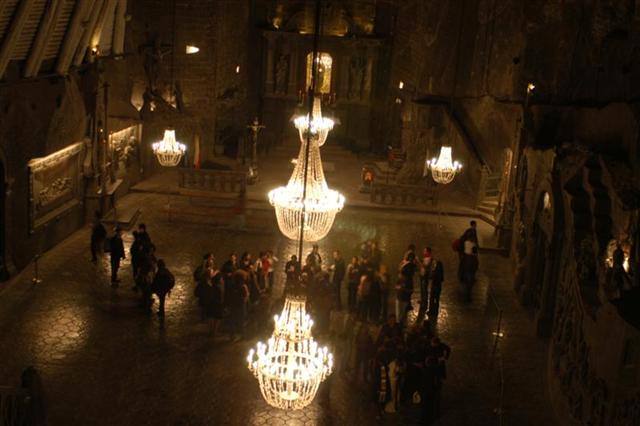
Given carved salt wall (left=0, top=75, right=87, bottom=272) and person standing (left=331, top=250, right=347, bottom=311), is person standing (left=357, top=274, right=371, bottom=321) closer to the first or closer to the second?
person standing (left=331, top=250, right=347, bottom=311)

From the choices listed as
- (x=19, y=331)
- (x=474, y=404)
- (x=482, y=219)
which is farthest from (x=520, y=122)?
(x=19, y=331)

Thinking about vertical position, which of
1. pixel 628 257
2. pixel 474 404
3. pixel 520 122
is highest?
pixel 520 122

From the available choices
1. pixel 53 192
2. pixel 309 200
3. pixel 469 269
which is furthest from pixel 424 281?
pixel 53 192

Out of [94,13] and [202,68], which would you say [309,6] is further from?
[94,13]

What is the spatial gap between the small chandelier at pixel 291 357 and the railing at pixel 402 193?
13.4 m

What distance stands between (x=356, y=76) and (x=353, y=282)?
659 inches

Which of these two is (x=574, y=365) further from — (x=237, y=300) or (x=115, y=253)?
(x=115, y=253)

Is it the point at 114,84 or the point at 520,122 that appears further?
the point at 114,84

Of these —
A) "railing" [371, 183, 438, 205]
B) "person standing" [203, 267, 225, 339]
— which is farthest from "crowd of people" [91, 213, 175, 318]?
"railing" [371, 183, 438, 205]

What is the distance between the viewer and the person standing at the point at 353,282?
15078mm

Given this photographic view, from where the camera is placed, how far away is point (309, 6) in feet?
99.1

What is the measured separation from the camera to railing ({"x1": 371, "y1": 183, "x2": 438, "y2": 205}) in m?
22.7

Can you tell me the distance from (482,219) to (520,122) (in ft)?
12.3

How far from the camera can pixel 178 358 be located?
1313cm
